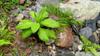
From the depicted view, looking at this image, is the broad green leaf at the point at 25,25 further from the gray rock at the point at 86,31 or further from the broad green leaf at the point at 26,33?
the gray rock at the point at 86,31

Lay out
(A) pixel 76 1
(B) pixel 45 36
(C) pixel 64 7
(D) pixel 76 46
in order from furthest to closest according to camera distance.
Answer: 1. (A) pixel 76 1
2. (C) pixel 64 7
3. (D) pixel 76 46
4. (B) pixel 45 36

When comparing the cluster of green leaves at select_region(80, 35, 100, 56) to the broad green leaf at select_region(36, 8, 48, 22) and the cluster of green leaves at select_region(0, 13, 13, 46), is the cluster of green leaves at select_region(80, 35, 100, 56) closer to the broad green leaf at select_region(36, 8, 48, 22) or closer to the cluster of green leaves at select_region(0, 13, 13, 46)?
the broad green leaf at select_region(36, 8, 48, 22)

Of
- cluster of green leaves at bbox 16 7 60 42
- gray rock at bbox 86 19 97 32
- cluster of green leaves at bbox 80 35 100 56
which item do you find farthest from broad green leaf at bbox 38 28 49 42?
gray rock at bbox 86 19 97 32

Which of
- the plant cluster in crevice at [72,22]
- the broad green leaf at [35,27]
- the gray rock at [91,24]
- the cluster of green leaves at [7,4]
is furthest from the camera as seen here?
the cluster of green leaves at [7,4]

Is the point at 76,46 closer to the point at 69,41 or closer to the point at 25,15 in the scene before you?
the point at 69,41

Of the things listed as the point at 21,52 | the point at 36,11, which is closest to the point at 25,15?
the point at 36,11

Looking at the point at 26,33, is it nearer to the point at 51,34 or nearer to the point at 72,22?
the point at 51,34

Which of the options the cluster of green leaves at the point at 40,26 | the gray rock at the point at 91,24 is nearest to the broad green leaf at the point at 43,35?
the cluster of green leaves at the point at 40,26
